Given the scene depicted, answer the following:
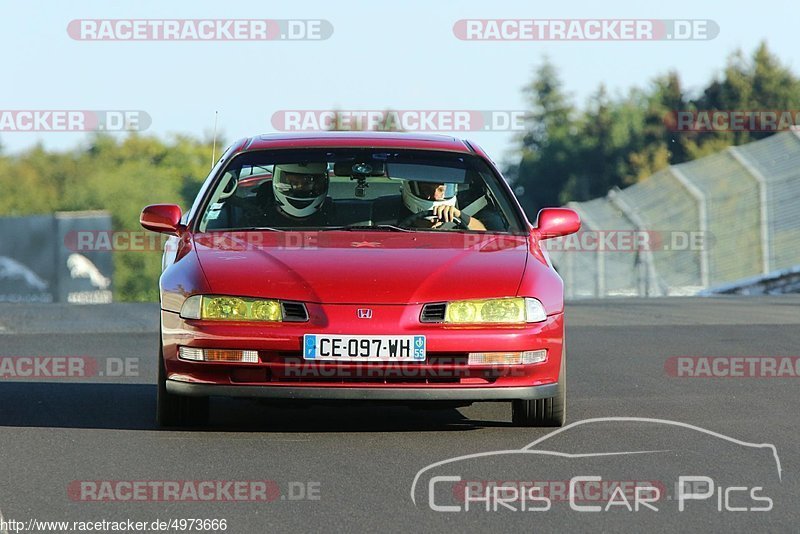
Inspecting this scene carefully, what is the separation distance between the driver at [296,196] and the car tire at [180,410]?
1.21 meters

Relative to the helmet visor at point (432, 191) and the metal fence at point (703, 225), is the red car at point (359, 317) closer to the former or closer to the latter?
the helmet visor at point (432, 191)

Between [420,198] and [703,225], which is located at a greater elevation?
[420,198]

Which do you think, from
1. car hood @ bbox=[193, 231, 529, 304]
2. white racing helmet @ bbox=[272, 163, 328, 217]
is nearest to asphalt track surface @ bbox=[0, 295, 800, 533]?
car hood @ bbox=[193, 231, 529, 304]

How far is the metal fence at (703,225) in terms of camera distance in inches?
1126

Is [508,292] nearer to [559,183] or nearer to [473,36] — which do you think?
[473,36]

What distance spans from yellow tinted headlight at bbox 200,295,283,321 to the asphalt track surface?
2.02 feet

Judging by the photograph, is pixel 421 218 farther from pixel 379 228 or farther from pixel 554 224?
pixel 554 224

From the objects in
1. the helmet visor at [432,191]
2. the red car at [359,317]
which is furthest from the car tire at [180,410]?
the helmet visor at [432,191]

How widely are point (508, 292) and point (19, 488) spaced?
2589 millimetres

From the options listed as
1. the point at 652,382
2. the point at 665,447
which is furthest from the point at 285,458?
the point at 652,382

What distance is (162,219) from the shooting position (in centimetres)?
890

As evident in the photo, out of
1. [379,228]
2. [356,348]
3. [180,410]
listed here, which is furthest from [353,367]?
[379,228]

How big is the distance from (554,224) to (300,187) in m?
1.46

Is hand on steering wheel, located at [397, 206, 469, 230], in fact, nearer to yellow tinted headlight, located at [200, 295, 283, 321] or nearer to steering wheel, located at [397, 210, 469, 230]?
steering wheel, located at [397, 210, 469, 230]
